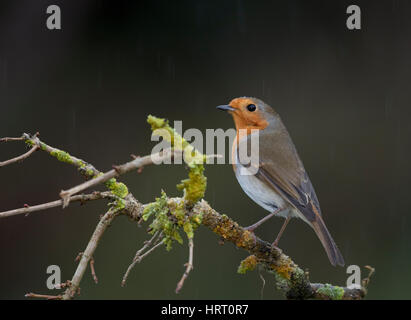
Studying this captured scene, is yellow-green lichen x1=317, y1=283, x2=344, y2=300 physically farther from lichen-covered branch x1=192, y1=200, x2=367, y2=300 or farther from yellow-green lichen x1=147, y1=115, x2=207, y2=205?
yellow-green lichen x1=147, y1=115, x2=207, y2=205

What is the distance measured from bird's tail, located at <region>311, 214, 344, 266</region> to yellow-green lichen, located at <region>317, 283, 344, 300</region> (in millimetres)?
468

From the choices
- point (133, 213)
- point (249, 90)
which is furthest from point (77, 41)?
point (133, 213)

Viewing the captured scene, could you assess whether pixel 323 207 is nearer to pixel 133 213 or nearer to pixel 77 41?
pixel 77 41

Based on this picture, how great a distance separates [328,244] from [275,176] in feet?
1.81

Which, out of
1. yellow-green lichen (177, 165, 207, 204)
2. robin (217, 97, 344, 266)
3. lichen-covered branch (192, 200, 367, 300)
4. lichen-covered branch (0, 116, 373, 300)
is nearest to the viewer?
lichen-covered branch (0, 116, 373, 300)

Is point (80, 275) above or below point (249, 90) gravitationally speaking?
below

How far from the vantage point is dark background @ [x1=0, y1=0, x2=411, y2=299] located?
17.7ft

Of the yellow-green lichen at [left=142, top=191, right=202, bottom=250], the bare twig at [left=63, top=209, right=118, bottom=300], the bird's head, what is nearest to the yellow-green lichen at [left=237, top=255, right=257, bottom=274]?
the yellow-green lichen at [left=142, top=191, right=202, bottom=250]

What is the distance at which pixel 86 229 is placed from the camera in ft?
17.9

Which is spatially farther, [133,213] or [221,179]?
[221,179]

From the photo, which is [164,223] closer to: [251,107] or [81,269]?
[81,269]

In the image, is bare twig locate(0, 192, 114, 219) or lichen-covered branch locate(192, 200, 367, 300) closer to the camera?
bare twig locate(0, 192, 114, 219)

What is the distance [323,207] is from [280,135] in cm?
222

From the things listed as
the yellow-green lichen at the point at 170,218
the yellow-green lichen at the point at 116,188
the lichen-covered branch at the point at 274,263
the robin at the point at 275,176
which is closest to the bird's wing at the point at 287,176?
the robin at the point at 275,176
